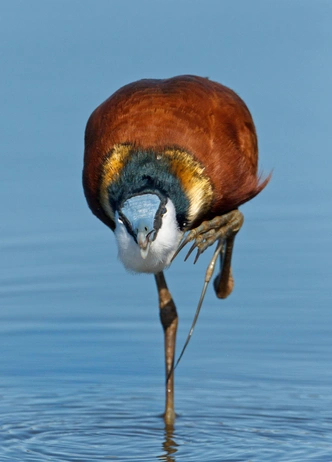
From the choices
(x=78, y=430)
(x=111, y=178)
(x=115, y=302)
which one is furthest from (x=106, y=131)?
(x=115, y=302)

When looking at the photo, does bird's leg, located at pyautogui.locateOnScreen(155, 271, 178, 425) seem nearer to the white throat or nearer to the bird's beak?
the white throat

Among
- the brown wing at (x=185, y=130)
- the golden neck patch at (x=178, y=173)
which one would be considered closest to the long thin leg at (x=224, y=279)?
the brown wing at (x=185, y=130)

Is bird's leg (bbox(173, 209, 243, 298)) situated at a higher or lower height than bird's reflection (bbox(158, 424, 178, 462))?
higher

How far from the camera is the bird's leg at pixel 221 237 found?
1009 centimetres

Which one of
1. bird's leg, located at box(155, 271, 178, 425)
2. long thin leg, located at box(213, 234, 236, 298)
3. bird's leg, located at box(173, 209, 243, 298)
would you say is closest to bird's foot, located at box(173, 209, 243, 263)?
bird's leg, located at box(173, 209, 243, 298)

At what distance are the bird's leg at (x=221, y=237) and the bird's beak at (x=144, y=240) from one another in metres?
0.47

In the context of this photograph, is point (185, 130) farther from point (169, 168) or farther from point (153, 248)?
point (153, 248)

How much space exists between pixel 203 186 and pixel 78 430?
6.64ft

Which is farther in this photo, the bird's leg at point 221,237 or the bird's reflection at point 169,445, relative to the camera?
the bird's reflection at point 169,445

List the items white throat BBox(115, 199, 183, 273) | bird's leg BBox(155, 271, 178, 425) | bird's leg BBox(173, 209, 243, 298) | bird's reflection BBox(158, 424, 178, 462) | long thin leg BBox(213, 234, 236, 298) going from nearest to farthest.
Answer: white throat BBox(115, 199, 183, 273), bird's leg BBox(173, 209, 243, 298), bird's reflection BBox(158, 424, 178, 462), bird's leg BBox(155, 271, 178, 425), long thin leg BBox(213, 234, 236, 298)

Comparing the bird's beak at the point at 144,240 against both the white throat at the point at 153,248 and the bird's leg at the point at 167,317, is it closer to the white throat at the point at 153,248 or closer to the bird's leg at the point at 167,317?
the white throat at the point at 153,248

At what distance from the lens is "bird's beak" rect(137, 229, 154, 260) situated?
919 centimetres

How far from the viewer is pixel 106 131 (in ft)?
34.2

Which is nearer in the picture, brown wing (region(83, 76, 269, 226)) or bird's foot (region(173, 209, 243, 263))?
bird's foot (region(173, 209, 243, 263))
